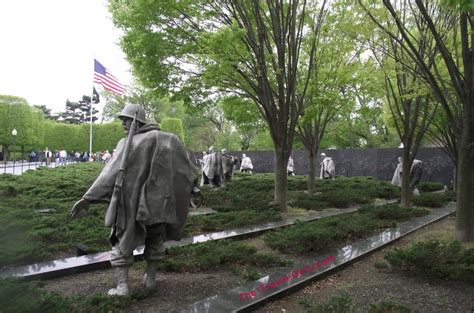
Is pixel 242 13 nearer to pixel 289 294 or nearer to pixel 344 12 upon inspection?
pixel 344 12

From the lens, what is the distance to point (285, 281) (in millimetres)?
4902

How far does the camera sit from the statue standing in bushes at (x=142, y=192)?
4.19 m

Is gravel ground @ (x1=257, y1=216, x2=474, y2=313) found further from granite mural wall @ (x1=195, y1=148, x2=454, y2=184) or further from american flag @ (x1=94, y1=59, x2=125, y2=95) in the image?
american flag @ (x1=94, y1=59, x2=125, y2=95)

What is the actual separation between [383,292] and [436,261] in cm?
94

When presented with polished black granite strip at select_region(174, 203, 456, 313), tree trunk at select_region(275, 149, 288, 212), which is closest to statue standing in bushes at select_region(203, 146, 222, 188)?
tree trunk at select_region(275, 149, 288, 212)

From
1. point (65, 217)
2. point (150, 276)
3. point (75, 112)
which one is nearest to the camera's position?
point (150, 276)

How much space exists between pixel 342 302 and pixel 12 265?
4.32 meters

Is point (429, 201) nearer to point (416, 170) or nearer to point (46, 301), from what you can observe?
point (416, 170)

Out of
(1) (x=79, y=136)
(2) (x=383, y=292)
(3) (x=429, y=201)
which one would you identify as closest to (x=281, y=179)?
A: (3) (x=429, y=201)

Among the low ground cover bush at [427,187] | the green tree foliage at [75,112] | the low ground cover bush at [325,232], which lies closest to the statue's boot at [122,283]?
the low ground cover bush at [325,232]

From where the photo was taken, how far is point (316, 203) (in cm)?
1148

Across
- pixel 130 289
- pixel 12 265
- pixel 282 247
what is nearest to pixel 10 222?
pixel 12 265
